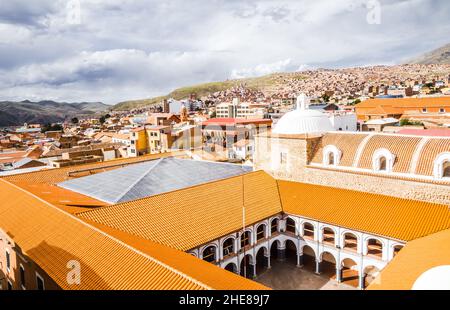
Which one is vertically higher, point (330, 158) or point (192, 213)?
point (330, 158)

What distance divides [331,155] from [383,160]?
3675 millimetres

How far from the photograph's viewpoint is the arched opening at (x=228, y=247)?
19.4 meters

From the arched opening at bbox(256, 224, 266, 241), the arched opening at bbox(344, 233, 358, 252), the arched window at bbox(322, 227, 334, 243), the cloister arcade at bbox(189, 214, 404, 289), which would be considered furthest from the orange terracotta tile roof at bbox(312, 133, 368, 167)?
the arched opening at bbox(256, 224, 266, 241)

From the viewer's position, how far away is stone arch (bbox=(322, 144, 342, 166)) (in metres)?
23.8

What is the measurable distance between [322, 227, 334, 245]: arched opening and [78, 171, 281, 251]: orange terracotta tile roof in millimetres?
3380

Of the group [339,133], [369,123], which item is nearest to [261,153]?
[339,133]

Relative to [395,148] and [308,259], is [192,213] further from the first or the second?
[395,148]

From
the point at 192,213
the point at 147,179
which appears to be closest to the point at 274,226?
the point at 192,213

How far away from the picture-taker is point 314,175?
24.9m

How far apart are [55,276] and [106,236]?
2.43 meters

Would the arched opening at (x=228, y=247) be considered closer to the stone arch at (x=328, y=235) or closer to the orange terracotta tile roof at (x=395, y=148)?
the stone arch at (x=328, y=235)

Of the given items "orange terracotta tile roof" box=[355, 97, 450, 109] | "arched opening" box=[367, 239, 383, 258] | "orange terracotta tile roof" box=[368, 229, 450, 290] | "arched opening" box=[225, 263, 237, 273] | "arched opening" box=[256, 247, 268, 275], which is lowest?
"arched opening" box=[256, 247, 268, 275]

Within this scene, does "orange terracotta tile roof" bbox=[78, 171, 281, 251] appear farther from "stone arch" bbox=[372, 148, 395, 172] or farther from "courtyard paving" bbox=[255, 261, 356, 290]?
"stone arch" bbox=[372, 148, 395, 172]

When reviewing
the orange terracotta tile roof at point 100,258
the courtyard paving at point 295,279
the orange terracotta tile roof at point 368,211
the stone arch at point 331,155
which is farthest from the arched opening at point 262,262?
the orange terracotta tile roof at point 100,258
